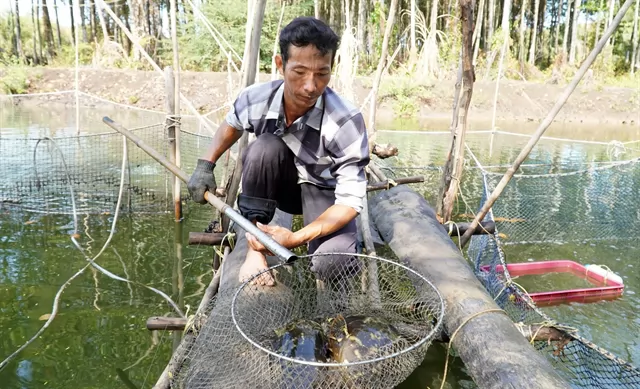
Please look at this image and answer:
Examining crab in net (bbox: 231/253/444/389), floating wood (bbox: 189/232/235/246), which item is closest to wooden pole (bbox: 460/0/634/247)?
crab in net (bbox: 231/253/444/389)

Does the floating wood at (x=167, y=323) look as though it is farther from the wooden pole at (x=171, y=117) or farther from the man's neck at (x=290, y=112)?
the wooden pole at (x=171, y=117)

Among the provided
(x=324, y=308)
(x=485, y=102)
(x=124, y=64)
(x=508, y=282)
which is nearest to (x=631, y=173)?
(x=508, y=282)

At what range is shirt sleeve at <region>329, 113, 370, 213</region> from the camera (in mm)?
A: 2145

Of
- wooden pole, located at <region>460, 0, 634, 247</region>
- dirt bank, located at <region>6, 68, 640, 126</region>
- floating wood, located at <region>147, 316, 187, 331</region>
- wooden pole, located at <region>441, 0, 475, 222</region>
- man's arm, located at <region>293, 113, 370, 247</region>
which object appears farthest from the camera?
dirt bank, located at <region>6, 68, 640, 126</region>

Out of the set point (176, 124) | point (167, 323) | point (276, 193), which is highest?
point (176, 124)

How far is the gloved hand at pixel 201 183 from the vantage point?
233 centimetres

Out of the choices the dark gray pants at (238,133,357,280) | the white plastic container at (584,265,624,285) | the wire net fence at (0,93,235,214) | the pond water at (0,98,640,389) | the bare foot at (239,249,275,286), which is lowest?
the pond water at (0,98,640,389)

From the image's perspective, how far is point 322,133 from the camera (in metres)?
2.23

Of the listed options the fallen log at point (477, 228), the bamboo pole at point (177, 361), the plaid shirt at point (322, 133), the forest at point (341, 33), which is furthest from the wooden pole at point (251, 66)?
the forest at point (341, 33)

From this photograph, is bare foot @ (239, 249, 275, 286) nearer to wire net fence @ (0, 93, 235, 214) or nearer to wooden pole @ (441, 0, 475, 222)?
wooden pole @ (441, 0, 475, 222)

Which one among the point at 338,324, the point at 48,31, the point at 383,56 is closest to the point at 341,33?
the point at 48,31

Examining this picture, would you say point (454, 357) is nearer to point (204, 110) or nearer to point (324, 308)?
point (324, 308)

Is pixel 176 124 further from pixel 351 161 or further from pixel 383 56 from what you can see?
pixel 351 161

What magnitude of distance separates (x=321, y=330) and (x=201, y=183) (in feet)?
3.10
